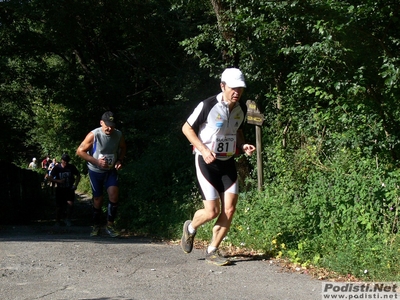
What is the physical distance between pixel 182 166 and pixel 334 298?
26.4 feet

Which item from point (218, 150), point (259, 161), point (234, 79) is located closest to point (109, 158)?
point (259, 161)

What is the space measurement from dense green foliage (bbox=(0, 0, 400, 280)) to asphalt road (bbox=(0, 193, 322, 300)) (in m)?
0.69

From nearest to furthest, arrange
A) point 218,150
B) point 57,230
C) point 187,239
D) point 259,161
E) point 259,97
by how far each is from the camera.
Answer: point 218,150
point 187,239
point 259,161
point 259,97
point 57,230

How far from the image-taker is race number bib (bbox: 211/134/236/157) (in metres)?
7.31

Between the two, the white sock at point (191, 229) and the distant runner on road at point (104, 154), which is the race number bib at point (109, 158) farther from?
the white sock at point (191, 229)

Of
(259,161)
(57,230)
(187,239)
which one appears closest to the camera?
(187,239)

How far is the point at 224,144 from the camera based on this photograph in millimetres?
7344

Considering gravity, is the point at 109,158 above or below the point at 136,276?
above

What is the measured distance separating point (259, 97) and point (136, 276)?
252 inches

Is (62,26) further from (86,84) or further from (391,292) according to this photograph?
(391,292)

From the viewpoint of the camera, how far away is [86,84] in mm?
20688

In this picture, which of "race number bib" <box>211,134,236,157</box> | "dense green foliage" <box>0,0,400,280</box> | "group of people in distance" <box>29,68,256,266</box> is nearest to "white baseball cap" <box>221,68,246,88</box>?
"group of people in distance" <box>29,68,256,266</box>

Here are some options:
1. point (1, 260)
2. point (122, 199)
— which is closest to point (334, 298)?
point (1, 260)

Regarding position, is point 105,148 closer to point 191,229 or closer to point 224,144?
point 191,229
